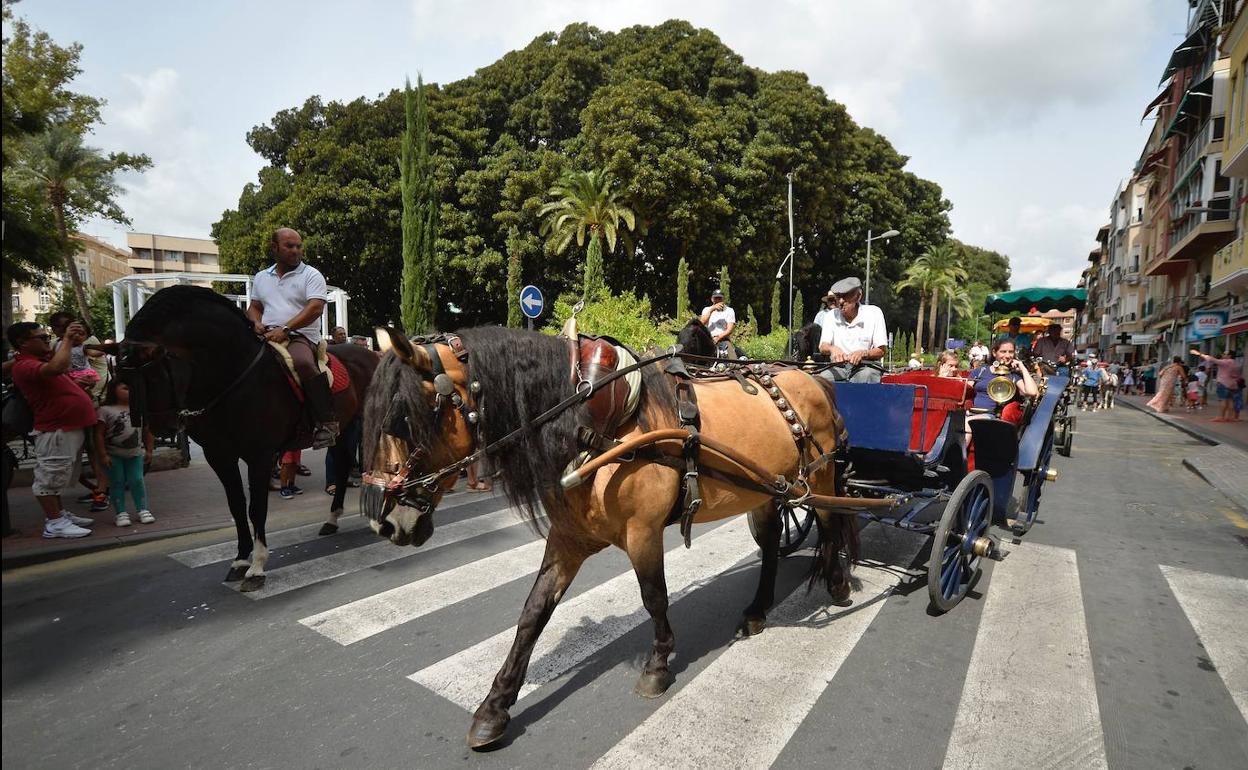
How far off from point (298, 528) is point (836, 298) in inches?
212

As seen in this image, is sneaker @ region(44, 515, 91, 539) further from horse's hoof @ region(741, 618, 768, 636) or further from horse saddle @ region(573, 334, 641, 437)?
horse's hoof @ region(741, 618, 768, 636)

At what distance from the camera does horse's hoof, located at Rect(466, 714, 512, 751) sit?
2.71 meters

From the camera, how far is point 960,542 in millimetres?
4234

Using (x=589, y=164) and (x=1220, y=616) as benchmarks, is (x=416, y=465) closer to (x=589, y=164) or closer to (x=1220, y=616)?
(x=1220, y=616)

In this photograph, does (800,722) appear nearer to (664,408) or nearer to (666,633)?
(666,633)

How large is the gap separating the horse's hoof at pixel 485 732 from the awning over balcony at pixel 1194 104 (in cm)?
3322

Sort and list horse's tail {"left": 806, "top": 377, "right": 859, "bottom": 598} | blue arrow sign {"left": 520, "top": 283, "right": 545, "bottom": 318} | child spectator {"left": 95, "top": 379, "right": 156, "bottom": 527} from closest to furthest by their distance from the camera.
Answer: horse's tail {"left": 806, "top": 377, "right": 859, "bottom": 598}, child spectator {"left": 95, "top": 379, "right": 156, "bottom": 527}, blue arrow sign {"left": 520, "top": 283, "right": 545, "bottom": 318}

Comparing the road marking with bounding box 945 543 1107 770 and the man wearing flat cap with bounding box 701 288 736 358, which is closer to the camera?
the road marking with bounding box 945 543 1107 770

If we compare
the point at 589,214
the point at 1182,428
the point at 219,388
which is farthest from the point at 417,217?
the point at 1182,428

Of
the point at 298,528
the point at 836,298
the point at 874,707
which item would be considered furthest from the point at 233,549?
the point at 836,298

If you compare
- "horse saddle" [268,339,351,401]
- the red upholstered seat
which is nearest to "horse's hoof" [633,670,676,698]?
the red upholstered seat

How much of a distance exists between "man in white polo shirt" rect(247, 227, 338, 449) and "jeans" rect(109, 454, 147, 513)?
221 centimetres

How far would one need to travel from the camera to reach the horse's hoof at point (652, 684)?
3.12 meters

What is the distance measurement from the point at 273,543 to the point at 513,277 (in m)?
18.4
